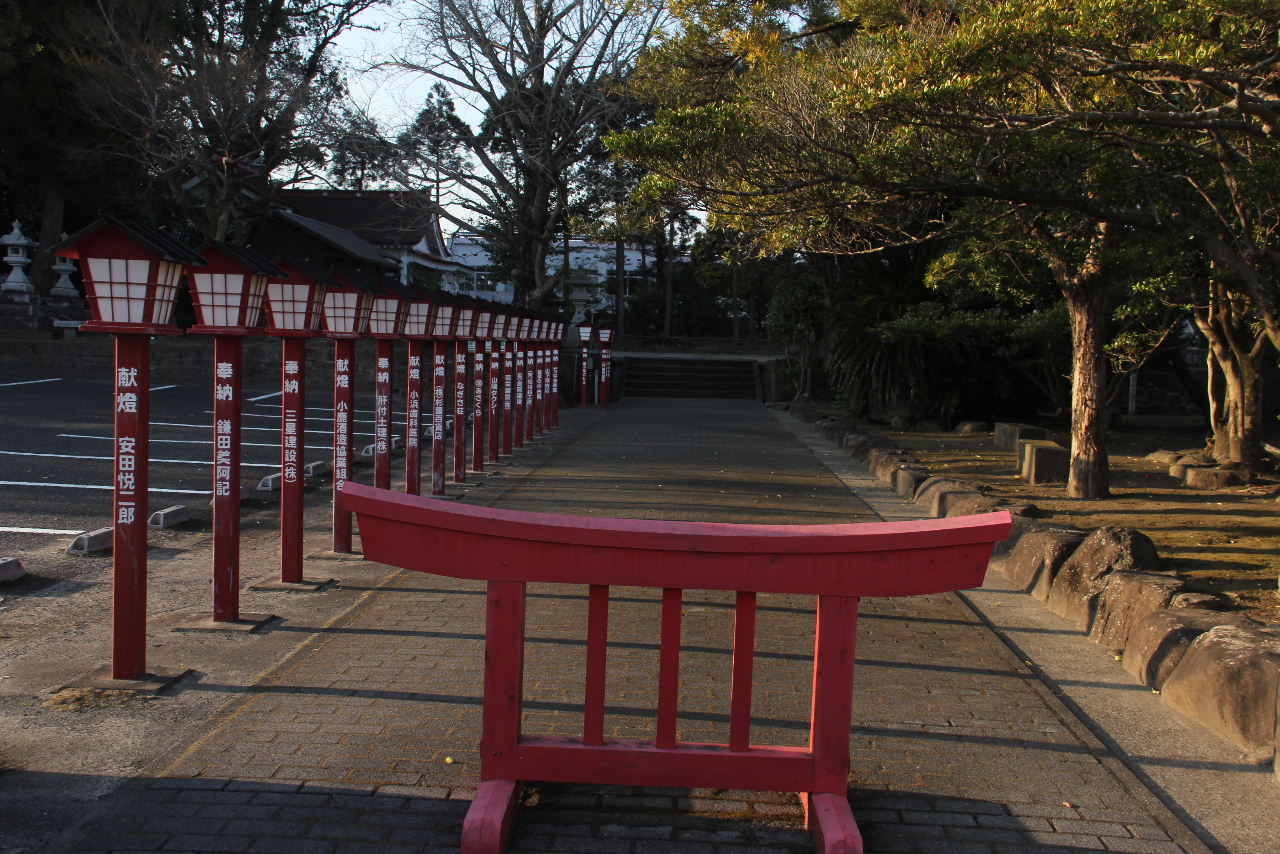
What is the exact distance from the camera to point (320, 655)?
5.57 metres

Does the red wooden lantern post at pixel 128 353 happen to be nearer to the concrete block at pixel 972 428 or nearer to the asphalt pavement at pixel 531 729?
the asphalt pavement at pixel 531 729

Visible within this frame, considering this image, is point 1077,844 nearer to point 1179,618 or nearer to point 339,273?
point 1179,618

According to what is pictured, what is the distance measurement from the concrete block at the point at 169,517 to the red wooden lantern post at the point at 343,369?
5.35 ft

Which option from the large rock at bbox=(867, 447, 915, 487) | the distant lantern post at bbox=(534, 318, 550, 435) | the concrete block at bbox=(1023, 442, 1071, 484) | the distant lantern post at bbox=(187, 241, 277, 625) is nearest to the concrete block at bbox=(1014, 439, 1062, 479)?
the concrete block at bbox=(1023, 442, 1071, 484)

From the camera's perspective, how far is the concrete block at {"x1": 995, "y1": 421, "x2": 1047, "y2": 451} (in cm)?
1670

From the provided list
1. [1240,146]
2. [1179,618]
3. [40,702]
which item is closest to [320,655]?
[40,702]

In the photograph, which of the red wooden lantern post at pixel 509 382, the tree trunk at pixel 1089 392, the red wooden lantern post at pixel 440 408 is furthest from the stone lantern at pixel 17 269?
the tree trunk at pixel 1089 392

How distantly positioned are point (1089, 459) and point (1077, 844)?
8.15 meters

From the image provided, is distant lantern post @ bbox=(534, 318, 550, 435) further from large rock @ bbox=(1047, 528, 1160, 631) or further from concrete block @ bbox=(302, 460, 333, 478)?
large rock @ bbox=(1047, 528, 1160, 631)

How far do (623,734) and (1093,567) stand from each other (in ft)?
12.3

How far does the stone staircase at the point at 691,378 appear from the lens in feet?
106

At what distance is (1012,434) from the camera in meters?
16.9

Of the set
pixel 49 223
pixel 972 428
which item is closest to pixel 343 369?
pixel 972 428

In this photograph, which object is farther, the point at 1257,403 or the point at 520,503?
the point at 1257,403
